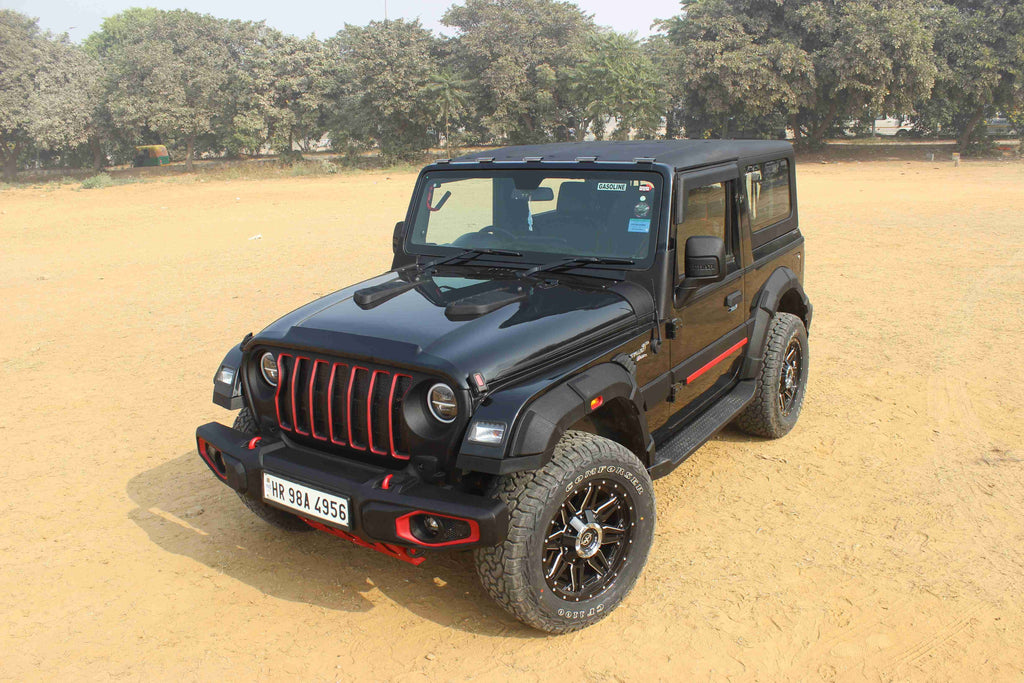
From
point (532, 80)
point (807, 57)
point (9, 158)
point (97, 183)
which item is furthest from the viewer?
point (9, 158)

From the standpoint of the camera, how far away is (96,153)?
4272cm

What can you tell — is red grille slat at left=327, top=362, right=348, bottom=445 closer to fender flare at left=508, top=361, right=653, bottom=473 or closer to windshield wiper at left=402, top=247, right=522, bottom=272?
fender flare at left=508, top=361, right=653, bottom=473

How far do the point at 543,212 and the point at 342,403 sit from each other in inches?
63.3

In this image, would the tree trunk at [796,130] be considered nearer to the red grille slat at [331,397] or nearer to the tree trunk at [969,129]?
the tree trunk at [969,129]

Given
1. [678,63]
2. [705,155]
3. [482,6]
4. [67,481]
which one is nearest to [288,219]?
[67,481]

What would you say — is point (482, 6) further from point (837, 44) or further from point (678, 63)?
point (837, 44)

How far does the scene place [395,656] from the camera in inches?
128

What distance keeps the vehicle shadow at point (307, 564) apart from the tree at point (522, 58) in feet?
116

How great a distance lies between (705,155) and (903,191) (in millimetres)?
18657

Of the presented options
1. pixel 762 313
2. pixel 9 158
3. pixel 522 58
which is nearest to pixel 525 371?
pixel 762 313

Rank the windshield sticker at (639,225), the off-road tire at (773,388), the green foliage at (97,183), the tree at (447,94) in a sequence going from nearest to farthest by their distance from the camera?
the windshield sticker at (639,225) < the off-road tire at (773,388) < the green foliage at (97,183) < the tree at (447,94)

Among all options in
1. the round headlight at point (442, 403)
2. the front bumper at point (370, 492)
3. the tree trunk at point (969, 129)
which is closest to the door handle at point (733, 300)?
the round headlight at point (442, 403)

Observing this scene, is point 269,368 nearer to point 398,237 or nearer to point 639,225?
point 398,237

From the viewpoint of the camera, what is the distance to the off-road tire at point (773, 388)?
4980mm
